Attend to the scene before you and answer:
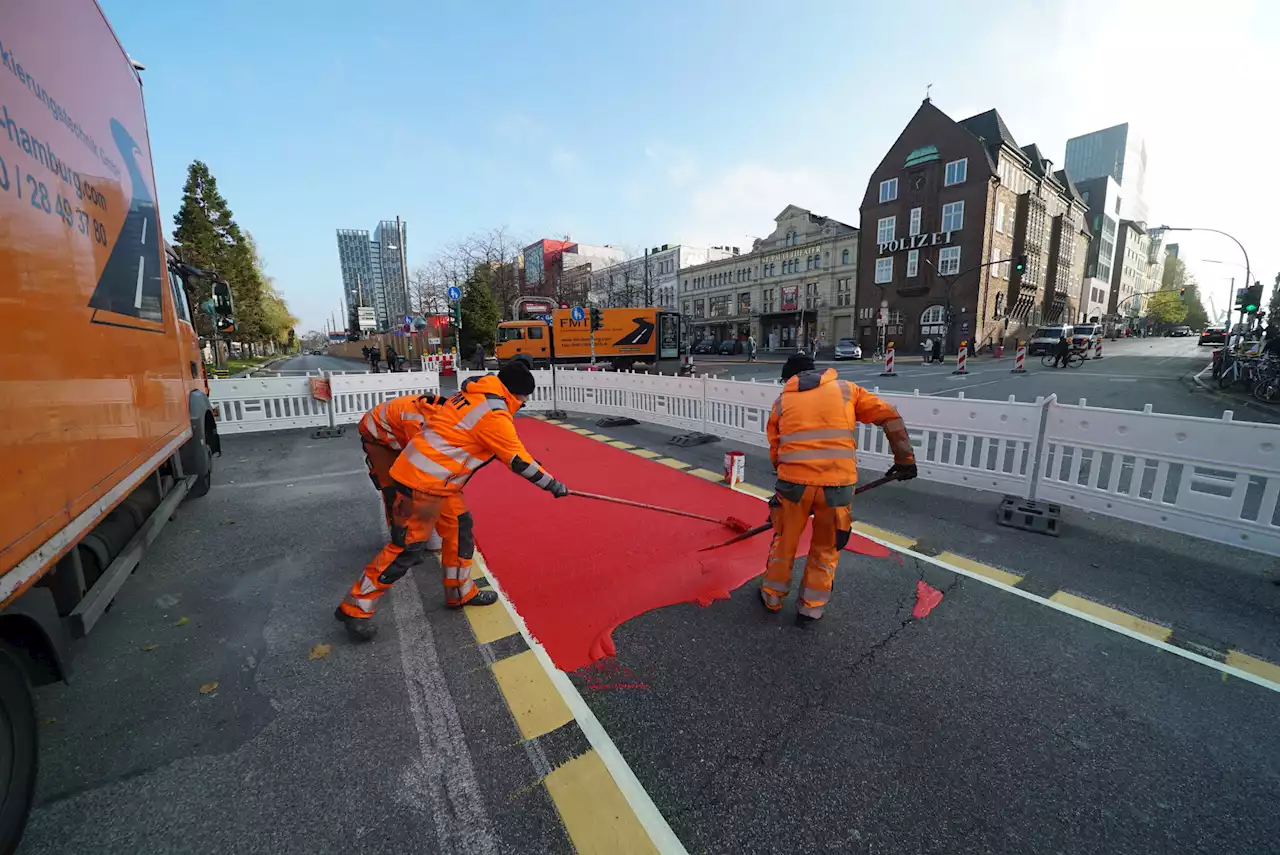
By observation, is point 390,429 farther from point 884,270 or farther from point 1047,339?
point 884,270

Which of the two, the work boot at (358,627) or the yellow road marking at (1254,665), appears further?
the work boot at (358,627)

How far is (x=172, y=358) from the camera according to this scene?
425cm

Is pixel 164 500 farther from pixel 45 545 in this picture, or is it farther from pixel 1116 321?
pixel 1116 321

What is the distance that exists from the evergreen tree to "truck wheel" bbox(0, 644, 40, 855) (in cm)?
3598

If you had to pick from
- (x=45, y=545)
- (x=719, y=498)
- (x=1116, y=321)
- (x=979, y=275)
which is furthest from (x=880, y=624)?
(x=1116, y=321)

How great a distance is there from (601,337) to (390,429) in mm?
24631

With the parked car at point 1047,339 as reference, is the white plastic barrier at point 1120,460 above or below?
below

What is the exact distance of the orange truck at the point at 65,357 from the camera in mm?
1708

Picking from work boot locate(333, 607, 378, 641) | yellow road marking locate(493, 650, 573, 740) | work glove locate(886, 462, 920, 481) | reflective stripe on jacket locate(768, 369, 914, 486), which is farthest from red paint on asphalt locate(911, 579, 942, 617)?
work boot locate(333, 607, 378, 641)

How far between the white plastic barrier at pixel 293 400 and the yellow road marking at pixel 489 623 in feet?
23.8

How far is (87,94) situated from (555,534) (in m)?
4.03

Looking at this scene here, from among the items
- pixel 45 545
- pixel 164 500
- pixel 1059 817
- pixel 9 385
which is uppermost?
pixel 9 385

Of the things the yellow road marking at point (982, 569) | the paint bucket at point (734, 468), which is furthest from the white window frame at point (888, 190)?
the yellow road marking at point (982, 569)

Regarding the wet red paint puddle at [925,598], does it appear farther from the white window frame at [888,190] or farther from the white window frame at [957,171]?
the white window frame at [888,190]
